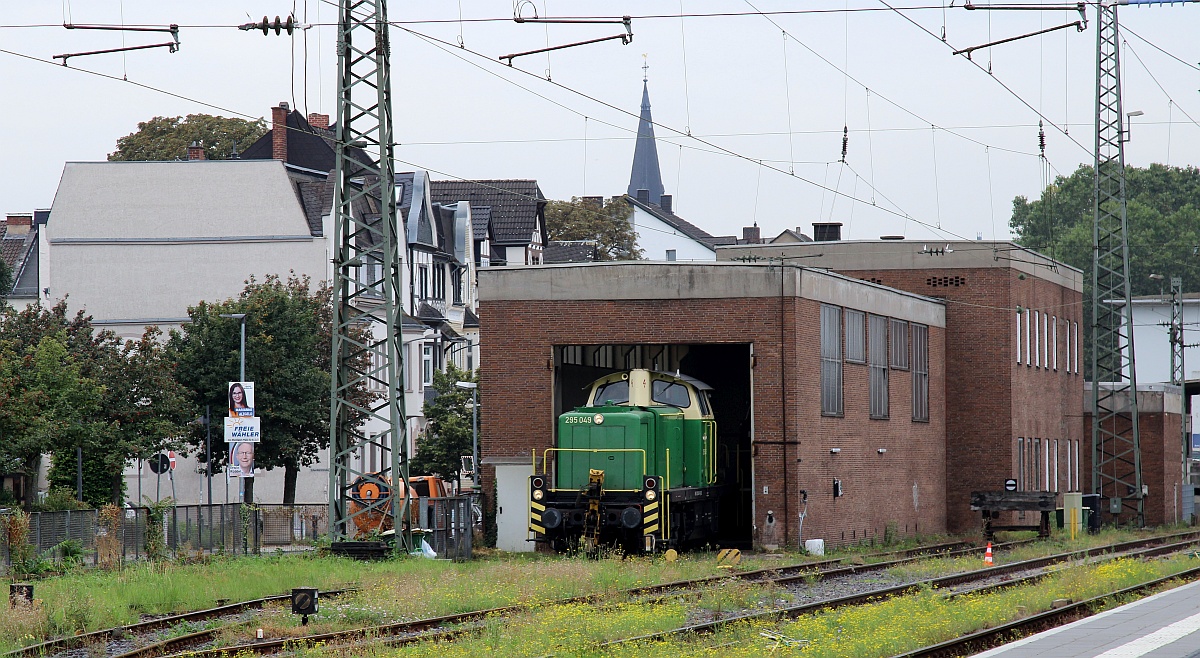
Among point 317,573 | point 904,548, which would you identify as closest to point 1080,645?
point 317,573

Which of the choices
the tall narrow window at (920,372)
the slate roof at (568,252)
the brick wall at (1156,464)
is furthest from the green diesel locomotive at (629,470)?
Answer: the slate roof at (568,252)

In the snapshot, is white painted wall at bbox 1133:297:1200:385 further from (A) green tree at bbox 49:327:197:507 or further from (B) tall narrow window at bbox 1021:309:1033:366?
(A) green tree at bbox 49:327:197:507

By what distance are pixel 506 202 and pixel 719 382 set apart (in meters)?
45.0

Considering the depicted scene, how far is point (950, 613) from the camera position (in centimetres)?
1831

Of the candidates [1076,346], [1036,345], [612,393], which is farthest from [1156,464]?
[612,393]

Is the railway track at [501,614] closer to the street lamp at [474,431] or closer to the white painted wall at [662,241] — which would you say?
the street lamp at [474,431]

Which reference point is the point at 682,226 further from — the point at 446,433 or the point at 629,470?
the point at 629,470

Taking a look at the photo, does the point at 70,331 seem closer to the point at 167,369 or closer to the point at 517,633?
the point at 167,369

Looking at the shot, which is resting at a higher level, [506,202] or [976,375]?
[506,202]

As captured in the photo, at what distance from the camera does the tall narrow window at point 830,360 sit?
114 feet

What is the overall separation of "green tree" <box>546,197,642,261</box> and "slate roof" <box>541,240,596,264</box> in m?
1.64

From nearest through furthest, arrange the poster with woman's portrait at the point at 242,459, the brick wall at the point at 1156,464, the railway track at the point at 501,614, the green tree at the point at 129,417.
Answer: the railway track at the point at 501,614 < the poster with woman's portrait at the point at 242,459 < the green tree at the point at 129,417 < the brick wall at the point at 1156,464

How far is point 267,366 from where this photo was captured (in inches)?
1745

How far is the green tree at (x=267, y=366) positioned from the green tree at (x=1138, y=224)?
244ft
